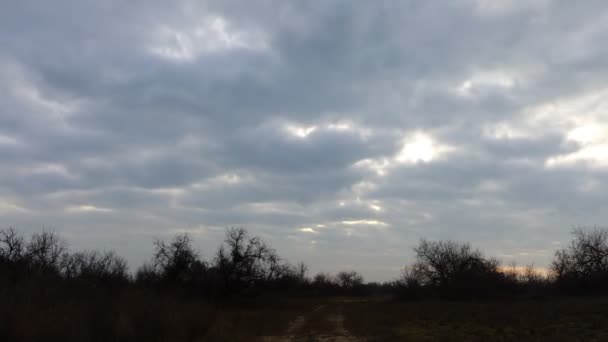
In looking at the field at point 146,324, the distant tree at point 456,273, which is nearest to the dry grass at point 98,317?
the field at point 146,324

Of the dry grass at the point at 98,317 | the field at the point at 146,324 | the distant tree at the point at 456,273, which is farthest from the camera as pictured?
the distant tree at the point at 456,273

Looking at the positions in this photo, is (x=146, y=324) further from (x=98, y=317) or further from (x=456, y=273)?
(x=456, y=273)

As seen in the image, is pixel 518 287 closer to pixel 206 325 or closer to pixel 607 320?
pixel 607 320

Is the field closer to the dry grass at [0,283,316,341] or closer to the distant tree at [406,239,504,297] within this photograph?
the dry grass at [0,283,316,341]

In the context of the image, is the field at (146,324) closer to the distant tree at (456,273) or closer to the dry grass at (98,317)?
the dry grass at (98,317)

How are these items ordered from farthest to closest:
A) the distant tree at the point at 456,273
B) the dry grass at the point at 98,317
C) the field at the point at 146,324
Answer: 1. the distant tree at the point at 456,273
2. the field at the point at 146,324
3. the dry grass at the point at 98,317

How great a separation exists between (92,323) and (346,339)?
34.7ft

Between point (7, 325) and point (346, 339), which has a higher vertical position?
point (7, 325)

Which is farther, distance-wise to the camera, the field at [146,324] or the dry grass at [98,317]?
the field at [146,324]

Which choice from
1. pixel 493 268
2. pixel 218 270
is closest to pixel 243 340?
pixel 218 270

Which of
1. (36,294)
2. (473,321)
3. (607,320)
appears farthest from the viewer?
(473,321)

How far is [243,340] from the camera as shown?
61.9 feet

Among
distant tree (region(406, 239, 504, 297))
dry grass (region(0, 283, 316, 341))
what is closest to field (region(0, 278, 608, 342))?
dry grass (region(0, 283, 316, 341))

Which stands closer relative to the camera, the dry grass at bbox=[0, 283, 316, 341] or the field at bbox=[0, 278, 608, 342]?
the dry grass at bbox=[0, 283, 316, 341]
